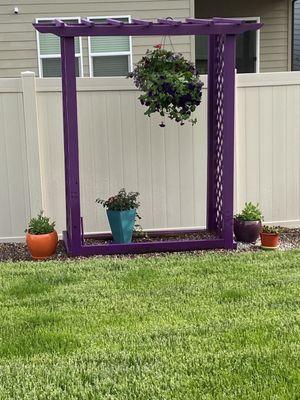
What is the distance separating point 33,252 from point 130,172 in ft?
4.15

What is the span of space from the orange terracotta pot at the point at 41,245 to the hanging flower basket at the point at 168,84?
1460 millimetres

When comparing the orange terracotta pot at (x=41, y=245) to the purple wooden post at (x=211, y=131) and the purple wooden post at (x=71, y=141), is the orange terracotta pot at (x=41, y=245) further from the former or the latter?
the purple wooden post at (x=211, y=131)

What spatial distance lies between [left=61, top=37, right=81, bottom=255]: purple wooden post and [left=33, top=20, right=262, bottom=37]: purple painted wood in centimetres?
14

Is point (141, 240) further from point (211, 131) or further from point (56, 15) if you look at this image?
point (56, 15)

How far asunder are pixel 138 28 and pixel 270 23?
22.3 feet

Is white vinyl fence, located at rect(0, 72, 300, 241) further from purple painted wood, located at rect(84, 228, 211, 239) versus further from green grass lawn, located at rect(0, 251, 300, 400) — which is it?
green grass lawn, located at rect(0, 251, 300, 400)

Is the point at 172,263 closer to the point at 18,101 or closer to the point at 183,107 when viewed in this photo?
the point at 183,107

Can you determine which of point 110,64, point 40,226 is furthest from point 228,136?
point 110,64

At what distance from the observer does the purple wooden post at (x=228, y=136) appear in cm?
536

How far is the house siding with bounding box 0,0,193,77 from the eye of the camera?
933 cm

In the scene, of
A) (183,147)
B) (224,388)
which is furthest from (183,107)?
(224,388)

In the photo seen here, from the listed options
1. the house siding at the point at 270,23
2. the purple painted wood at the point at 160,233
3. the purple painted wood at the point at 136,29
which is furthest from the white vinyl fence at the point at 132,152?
the house siding at the point at 270,23

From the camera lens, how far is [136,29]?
5.07 m

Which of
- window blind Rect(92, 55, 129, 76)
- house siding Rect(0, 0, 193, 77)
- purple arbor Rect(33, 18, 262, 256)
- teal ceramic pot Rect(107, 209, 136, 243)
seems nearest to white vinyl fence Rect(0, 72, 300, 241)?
purple arbor Rect(33, 18, 262, 256)
